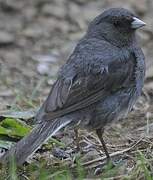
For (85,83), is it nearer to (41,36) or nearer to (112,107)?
(112,107)

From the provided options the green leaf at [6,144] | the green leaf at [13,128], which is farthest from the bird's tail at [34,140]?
the green leaf at [13,128]

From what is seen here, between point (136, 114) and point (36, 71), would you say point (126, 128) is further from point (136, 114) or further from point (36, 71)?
point (36, 71)

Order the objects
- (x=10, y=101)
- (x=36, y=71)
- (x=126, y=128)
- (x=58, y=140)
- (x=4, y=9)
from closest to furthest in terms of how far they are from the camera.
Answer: (x=58, y=140) < (x=126, y=128) < (x=10, y=101) < (x=36, y=71) < (x=4, y=9)

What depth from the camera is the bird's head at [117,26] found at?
214 inches

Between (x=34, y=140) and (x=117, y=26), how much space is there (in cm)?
130

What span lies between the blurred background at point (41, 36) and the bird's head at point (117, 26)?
1.43 meters

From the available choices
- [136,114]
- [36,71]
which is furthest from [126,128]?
[36,71]

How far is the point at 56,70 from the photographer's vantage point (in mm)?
7715

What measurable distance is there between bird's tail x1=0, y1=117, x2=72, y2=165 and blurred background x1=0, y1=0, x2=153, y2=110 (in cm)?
189

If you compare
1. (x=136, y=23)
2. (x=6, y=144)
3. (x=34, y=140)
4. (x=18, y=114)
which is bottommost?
(x=34, y=140)

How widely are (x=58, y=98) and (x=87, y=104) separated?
0.22 m

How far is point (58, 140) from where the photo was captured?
18.4 feet

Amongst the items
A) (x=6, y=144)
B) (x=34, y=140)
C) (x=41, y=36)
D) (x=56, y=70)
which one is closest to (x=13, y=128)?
(x=6, y=144)

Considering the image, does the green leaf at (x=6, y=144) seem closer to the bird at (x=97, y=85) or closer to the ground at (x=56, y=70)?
the ground at (x=56, y=70)
